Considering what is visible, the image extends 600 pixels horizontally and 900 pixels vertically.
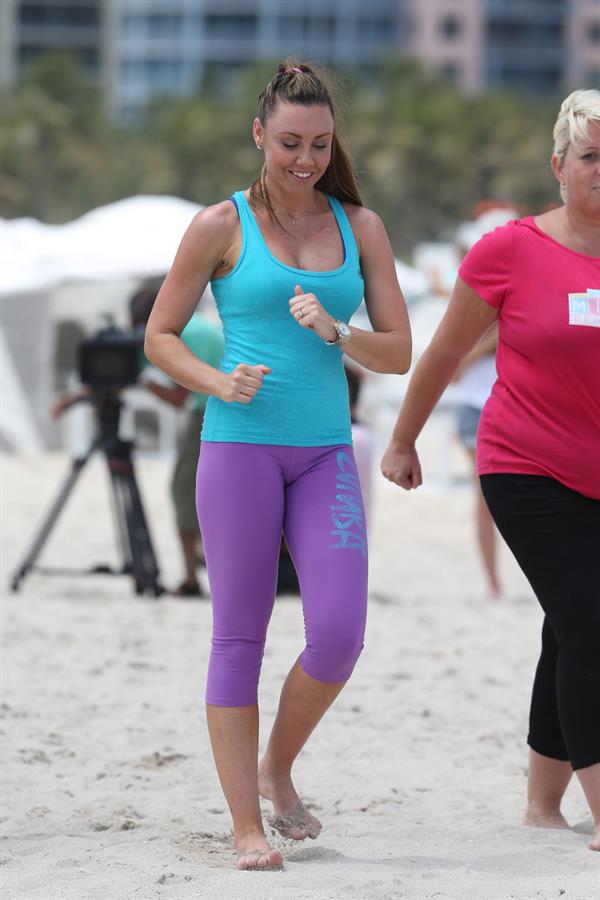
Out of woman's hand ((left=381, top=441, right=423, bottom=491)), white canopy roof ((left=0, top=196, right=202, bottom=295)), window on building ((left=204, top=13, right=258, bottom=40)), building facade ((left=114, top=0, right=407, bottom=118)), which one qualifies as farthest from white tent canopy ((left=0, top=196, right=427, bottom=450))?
window on building ((left=204, top=13, right=258, bottom=40))

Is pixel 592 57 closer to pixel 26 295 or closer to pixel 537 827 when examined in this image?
pixel 26 295

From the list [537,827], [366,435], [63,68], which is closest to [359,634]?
[537,827]

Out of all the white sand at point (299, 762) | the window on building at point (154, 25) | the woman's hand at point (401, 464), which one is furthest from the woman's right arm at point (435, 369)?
the window on building at point (154, 25)

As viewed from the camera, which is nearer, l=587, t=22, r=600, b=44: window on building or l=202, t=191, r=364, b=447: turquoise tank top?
l=202, t=191, r=364, b=447: turquoise tank top

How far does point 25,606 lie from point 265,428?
426 centimetres

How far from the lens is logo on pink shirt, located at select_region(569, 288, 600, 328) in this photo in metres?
3.18

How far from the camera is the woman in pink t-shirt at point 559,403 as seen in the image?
10.6 feet

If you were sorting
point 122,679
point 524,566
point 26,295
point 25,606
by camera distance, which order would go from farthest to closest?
point 26,295 < point 25,606 < point 122,679 < point 524,566

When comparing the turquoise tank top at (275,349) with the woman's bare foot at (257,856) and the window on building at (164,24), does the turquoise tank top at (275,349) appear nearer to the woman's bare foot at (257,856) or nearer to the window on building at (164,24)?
the woman's bare foot at (257,856)

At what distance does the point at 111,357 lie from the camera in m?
7.31

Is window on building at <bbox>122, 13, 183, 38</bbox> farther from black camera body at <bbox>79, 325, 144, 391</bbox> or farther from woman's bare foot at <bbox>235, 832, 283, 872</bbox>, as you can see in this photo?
woman's bare foot at <bbox>235, 832, 283, 872</bbox>

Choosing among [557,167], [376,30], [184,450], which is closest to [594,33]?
[376,30]

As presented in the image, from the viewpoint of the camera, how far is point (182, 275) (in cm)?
315

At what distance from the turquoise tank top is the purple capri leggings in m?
0.04
